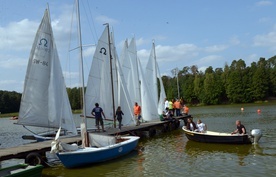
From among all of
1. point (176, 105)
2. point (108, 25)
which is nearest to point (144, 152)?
point (108, 25)

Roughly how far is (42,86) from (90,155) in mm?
6381

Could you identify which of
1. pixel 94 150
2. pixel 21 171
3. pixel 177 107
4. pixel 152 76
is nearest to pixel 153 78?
pixel 152 76

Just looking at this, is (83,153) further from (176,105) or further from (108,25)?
(176,105)

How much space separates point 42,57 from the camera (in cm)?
1830

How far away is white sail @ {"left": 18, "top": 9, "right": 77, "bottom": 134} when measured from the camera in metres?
17.9

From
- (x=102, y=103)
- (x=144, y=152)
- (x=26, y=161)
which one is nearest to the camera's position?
(x=26, y=161)

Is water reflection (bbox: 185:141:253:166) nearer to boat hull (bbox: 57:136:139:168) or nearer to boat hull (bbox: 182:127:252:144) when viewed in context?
boat hull (bbox: 182:127:252:144)

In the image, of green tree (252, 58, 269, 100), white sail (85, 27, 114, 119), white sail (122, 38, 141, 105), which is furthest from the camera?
green tree (252, 58, 269, 100)

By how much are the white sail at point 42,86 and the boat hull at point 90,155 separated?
4.59m

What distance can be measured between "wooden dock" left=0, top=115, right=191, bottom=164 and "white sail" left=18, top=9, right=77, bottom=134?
1.67 m

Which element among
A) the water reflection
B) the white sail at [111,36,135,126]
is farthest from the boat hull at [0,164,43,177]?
the white sail at [111,36,135,126]

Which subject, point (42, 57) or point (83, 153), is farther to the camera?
point (42, 57)

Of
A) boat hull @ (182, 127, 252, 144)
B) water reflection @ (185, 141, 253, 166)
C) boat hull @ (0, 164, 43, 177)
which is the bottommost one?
water reflection @ (185, 141, 253, 166)

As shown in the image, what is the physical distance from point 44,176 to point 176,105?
18692 mm
